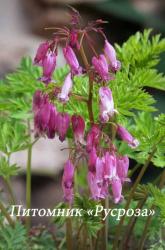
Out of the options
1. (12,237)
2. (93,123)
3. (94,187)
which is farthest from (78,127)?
(12,237)

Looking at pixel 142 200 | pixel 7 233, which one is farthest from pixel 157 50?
pixel 7 233

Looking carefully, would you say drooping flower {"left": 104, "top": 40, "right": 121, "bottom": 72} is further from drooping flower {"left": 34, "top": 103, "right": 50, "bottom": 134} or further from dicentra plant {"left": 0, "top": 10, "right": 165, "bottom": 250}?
drooping flower {"left": 34, "top": 103, "right": 50, "bottom": 134}

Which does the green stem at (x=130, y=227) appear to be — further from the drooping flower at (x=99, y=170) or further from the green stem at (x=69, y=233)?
the drooping flower at (x=99, y=170)

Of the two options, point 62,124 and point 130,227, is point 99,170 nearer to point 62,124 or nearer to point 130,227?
point 62,124

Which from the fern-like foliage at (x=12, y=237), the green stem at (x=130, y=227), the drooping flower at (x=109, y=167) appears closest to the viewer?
the drooping flower at (x=109, y=167)

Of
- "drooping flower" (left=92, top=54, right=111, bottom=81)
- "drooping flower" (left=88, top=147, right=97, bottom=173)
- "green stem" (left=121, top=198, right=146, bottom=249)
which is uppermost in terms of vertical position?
"drooping flower" (left=92, top=54, right=111, bottom=81)

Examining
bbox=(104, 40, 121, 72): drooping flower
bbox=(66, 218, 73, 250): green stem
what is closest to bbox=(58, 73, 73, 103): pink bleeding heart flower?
bbox=(104, 40, 121, 72): drooping flower

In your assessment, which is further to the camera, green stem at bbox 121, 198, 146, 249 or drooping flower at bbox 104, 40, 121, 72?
green stem at bbox 121, 198, 146, 249

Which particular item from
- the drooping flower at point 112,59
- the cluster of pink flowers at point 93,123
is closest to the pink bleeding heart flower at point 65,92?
the cluster of pink flowers at point 93,123
